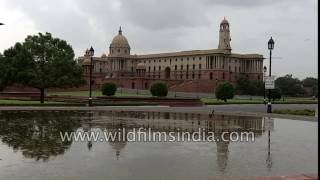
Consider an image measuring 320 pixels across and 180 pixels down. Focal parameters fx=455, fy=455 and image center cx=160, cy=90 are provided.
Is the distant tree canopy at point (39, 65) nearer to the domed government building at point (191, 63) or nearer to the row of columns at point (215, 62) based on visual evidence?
the domed government building at point (191, 63)

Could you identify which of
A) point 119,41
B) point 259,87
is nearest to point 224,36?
point 259,87

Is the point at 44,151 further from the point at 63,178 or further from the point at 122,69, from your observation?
the point at 122,69

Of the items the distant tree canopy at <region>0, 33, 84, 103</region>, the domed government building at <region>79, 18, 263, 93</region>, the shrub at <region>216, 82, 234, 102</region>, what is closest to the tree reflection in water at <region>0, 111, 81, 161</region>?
the distant tree canopy at <region>0, 33, 84, 103</region>

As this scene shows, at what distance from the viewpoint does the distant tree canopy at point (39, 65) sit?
39719 millimetres

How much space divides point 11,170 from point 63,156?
1.92 metres

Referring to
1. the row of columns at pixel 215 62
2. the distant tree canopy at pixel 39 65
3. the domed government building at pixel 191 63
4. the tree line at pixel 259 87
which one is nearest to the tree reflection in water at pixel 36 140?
the distant tree canopy at pixel 39 65

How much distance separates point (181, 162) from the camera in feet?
33.7

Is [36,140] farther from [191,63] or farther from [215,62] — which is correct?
[191,63]

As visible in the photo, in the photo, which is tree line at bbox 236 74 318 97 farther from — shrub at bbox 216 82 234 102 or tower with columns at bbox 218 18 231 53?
shrub at bbox 216 82 234 102

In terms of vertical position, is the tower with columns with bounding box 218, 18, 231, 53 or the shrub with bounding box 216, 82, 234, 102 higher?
the tower with columns with bounding box 218, 18, 231, 53

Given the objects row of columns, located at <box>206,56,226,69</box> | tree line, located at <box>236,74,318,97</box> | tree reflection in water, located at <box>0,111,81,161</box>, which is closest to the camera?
tree reflection in water, located at <box>0,111,81,161</box>

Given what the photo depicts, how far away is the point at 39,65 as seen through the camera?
133 feet

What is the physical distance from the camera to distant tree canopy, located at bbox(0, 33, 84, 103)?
1564 inches

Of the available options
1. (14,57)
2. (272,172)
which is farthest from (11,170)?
(14,57)
